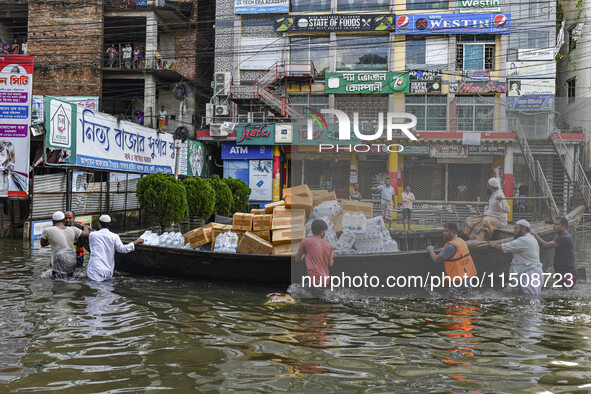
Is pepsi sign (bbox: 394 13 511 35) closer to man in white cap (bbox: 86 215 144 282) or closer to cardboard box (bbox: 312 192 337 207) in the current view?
cardboard box (bbox: 312 192 337 207)

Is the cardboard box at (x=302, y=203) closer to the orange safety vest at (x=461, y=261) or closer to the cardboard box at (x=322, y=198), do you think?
the cardboard box at (x=322, y=198)

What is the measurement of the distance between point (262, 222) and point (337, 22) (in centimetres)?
2335

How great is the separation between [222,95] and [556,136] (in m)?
25.6

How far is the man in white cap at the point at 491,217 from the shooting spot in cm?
886

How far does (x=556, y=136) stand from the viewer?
958 cm

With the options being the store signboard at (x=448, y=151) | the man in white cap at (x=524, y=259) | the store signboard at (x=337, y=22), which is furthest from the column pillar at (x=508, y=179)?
the store signboard at (x=337, y=22)

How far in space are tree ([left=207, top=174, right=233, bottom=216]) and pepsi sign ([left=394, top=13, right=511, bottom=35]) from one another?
48.9 feet

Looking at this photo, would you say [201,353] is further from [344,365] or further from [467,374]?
[467,374]

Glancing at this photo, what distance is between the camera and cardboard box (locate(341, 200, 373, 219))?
29.8ft

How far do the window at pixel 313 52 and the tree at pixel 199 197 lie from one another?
14.1 meters

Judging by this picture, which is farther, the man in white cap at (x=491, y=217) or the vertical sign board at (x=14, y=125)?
the vertical sign board at (x=14, y=125)

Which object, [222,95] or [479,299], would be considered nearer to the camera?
[479,299]

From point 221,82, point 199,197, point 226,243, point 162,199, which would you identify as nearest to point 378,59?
point 221,82

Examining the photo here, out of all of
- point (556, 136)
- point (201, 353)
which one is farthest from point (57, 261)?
point (556, 136)
